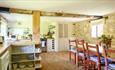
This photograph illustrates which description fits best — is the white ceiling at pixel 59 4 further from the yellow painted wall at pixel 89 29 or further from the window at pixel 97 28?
the window at pixel 97 28

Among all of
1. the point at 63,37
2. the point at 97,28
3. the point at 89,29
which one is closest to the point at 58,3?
the point at 97,28

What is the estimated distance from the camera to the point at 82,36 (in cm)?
830

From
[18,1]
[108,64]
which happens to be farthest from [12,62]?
[108,64]

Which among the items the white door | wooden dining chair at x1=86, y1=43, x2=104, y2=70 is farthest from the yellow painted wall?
wooden dining chair at x1=86, y1=43, x2=104, y2=70

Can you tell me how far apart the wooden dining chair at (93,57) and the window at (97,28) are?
7.91ft

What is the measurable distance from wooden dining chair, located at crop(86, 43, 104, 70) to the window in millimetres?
2411

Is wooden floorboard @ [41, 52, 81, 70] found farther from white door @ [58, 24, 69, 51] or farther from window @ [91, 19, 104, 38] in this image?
white door @ [58, 24, 69, 51]

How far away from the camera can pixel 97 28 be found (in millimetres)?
6582

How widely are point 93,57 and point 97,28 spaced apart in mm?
3198

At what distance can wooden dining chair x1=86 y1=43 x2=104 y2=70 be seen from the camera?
10.4 feet

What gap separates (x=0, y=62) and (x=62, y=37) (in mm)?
7008

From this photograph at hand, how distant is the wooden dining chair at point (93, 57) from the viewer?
3.17 meters

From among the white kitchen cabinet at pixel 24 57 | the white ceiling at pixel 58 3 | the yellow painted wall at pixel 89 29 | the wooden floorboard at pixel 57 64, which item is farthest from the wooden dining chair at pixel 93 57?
the yellow painted wall at pixel 89 29

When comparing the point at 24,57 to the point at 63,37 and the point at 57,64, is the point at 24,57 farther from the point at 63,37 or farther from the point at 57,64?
the point at 63,37
